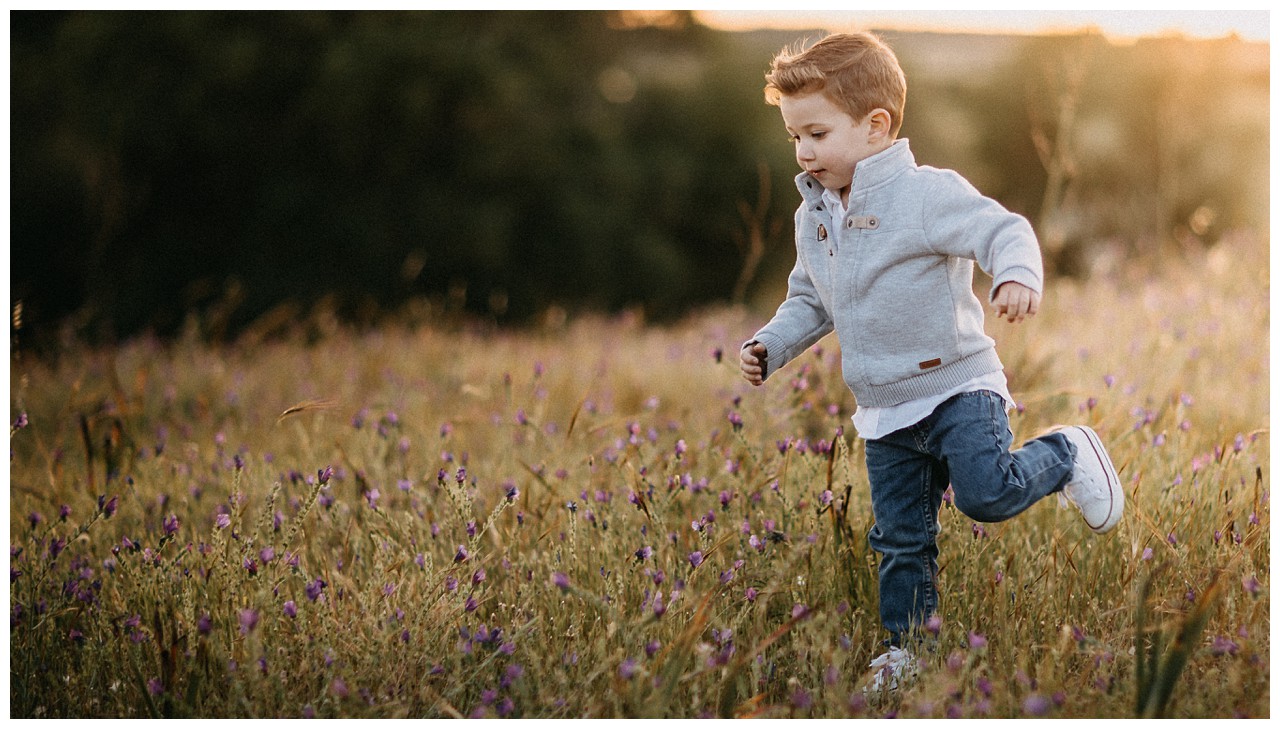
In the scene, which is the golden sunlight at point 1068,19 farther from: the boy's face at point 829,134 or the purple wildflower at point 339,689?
the purple wildflower at point 339,689

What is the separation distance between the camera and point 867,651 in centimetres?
231

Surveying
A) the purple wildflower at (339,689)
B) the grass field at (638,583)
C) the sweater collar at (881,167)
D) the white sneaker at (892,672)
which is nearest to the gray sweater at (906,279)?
the sweater collar at (881,167)

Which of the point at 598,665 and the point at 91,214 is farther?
the point at 91,214

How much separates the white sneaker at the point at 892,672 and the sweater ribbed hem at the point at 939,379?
55cm

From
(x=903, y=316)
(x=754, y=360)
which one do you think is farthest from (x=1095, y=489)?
(x=754, y=360)

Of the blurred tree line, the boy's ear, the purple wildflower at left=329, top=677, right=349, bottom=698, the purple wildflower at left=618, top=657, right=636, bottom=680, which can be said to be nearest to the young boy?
the boy's ear

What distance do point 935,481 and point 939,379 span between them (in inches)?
12.2

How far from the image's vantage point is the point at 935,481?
2.26 meters

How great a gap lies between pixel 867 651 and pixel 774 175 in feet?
26.3

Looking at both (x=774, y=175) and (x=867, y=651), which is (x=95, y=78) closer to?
(x=774, y=175)

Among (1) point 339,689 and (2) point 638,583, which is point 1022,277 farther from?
(1) point 339,689

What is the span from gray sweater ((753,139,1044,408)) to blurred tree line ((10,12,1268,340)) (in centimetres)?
469

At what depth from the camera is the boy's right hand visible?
2180mm

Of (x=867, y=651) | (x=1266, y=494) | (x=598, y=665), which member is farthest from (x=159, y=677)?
(x=1266, y=494)
